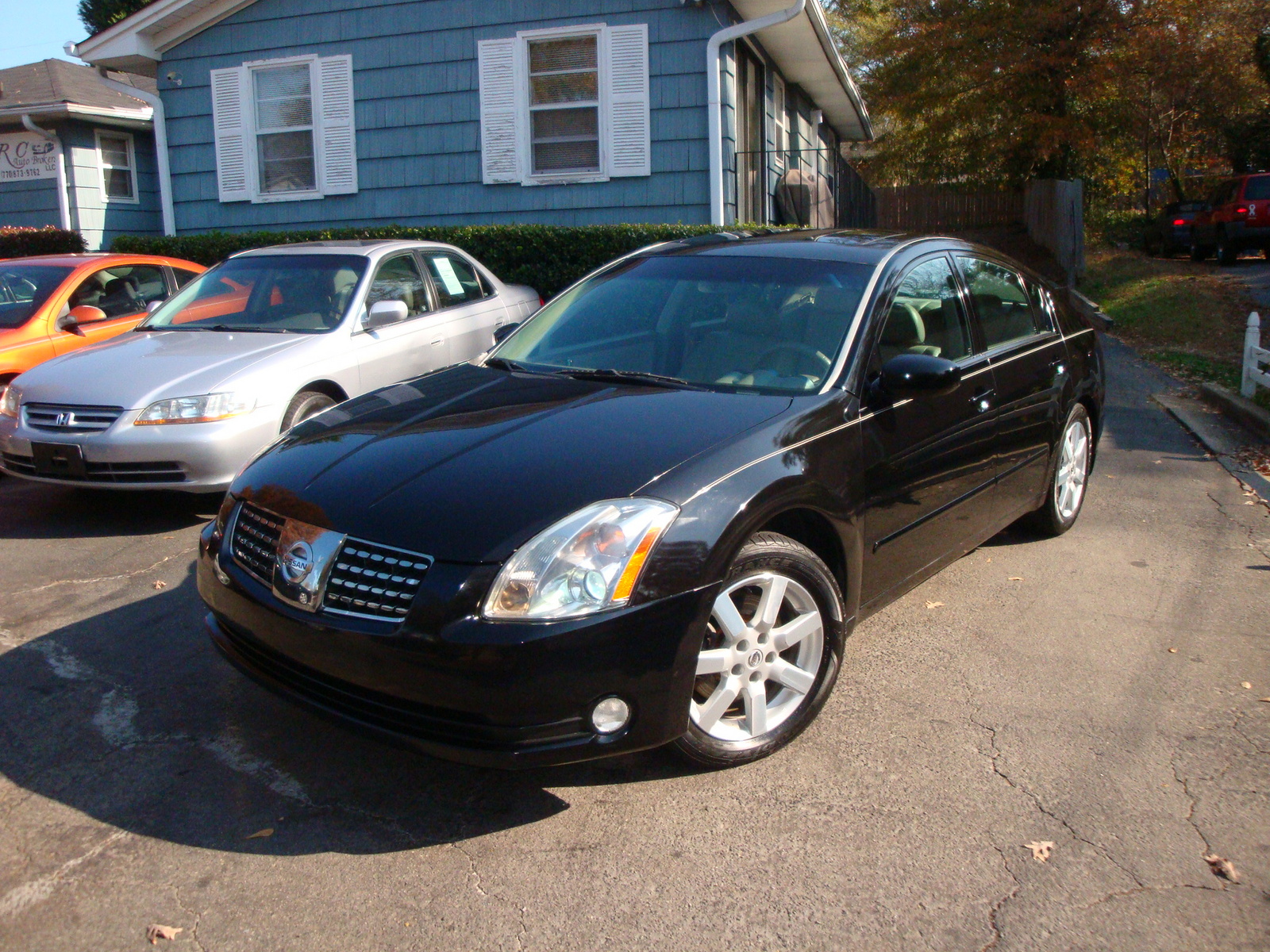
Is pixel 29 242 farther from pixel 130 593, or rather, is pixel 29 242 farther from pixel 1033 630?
pixel 1033 630

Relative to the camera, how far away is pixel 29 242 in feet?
52.0

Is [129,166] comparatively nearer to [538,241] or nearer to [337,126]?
[337,126]

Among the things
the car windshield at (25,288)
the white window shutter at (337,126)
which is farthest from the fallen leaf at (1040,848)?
the white window shutter at (337,126)

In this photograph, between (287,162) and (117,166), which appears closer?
(287,162)

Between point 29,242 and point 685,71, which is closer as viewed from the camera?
point 685,71

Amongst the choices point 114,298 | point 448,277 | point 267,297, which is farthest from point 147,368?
point 114,298

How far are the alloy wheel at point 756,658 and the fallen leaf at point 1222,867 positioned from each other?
1.19m

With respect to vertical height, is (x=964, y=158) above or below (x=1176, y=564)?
above

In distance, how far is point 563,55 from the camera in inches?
470

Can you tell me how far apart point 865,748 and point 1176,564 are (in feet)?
8.93

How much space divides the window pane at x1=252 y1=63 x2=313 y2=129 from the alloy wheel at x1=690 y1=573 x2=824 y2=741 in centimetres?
1143

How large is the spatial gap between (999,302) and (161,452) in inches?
171

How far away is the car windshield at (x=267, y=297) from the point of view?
6879 mm

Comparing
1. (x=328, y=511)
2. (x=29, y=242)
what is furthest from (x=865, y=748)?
(x=29, y=242)
